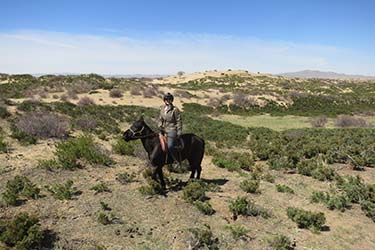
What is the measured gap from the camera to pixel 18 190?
9.74 metres

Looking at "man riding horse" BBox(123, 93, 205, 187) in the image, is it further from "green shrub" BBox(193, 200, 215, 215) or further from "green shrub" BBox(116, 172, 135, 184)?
"green shrub" BBox(193, 200, 215, 215)

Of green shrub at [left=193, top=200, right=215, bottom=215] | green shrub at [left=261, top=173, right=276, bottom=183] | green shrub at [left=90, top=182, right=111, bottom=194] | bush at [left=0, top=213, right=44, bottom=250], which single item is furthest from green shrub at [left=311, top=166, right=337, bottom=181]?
bush at [left=0, top=213, right=44, bottom=250]

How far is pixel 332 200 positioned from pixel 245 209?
3185 mm

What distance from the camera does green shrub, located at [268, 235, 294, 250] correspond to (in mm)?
8252

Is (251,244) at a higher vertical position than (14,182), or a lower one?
lower

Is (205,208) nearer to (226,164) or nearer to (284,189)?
(284,189)

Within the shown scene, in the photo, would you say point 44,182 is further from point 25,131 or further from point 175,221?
point 25,131

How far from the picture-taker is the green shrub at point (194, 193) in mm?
10070

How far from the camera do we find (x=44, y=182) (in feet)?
35.2

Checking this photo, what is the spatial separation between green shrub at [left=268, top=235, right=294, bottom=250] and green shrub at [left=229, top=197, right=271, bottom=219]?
132cm

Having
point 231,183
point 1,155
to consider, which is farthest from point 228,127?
point 1,155

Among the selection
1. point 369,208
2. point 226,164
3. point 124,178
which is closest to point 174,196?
point 124,178

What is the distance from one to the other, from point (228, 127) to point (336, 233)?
1759 centimetres

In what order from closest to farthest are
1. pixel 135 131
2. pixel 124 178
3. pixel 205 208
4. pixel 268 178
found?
pixel 205 208
pixel 135 131
pixel 124 178
pixel 268 178
